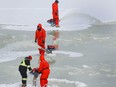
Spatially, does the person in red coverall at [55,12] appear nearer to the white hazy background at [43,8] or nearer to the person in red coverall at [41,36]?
the white hazy background at [43,8]

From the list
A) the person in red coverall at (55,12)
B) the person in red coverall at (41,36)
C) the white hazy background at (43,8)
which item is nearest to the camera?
the person in red coverall at (41,36)

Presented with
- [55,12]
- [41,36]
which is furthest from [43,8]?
[41,36]

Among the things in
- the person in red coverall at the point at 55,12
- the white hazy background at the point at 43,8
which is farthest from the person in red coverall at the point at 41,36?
the white hazy background at the point at 43,8

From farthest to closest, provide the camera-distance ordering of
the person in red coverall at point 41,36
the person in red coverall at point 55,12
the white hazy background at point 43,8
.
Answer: the white hazy background at point 43,8
the person in red coverall at point 55,12
the person in red coverall at point 41,36

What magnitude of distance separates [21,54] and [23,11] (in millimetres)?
10965

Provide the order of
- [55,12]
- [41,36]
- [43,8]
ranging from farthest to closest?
[43,8] → [55,12] → [41,36]

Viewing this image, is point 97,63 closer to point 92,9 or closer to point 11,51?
point 11,51

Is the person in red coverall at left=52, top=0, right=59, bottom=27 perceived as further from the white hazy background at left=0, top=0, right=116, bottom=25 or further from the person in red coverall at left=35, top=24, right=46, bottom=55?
the person in red coverall at left=35, top=24, right=46, bottom=55

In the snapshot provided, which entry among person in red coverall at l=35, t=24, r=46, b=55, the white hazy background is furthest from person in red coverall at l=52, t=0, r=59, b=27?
person in red coverall at l=35, t=24, r=46, b=55

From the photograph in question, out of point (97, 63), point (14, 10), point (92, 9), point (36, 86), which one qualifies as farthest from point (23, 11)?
point (36, 86)

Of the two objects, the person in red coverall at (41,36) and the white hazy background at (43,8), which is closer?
the person in red coverall at (41,36)

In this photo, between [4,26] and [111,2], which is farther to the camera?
[111,2]

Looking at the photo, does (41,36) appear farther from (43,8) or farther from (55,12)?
(43,8)

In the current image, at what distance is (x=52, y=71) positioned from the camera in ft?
39.1
